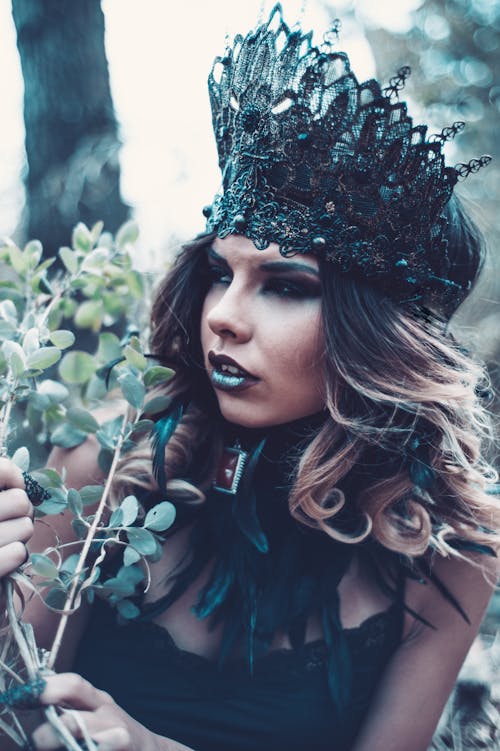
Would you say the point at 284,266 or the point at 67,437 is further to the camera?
the point at 67,437

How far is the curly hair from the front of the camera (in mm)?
1270

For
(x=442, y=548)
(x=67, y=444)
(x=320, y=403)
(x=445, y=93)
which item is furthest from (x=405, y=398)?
(x=445, y=93)

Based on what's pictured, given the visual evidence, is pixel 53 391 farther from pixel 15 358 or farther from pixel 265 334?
pixel 265 334

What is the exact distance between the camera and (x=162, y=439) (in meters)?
1.37

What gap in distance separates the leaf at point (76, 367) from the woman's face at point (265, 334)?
0.42 meters

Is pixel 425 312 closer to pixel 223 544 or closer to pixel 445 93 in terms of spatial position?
pixel 223 544

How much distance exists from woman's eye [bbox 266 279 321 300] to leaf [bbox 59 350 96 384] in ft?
1.85

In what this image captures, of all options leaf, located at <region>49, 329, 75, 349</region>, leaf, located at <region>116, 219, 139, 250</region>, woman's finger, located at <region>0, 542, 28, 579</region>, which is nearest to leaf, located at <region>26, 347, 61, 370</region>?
leaf, located at <region>49, 329, 75, 349</region>

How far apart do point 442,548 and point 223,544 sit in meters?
0.57

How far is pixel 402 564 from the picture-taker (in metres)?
1.55

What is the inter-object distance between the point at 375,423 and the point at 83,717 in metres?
0.81

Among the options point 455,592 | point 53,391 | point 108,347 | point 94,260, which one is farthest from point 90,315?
point 455,592

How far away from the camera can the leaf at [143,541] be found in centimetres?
102

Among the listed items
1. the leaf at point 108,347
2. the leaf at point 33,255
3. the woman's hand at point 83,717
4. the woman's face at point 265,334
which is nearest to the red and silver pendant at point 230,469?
the woman's face at point 265,334
